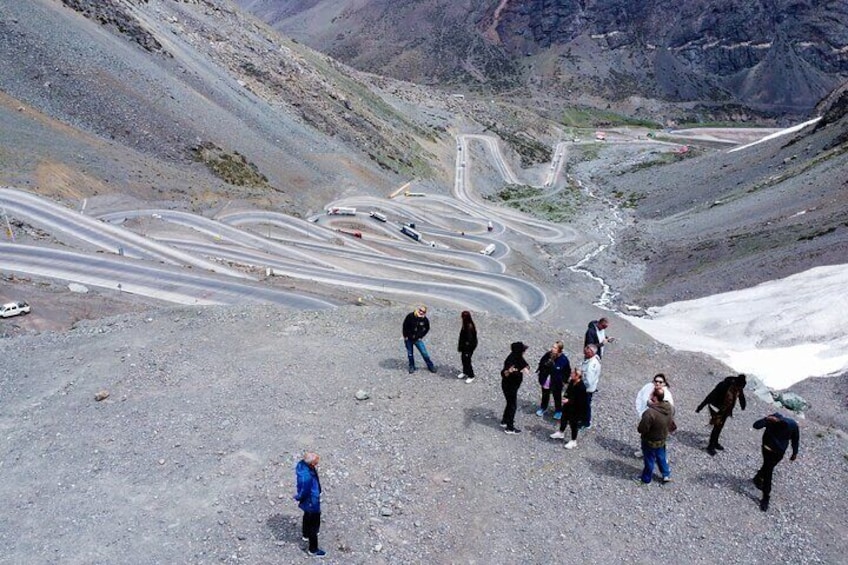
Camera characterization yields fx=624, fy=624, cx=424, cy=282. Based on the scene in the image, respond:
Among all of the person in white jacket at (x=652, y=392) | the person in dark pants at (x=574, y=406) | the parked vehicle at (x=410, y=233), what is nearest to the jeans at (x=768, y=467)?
the person in white jacket at (x=652, y=392)

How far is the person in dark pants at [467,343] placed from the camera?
15.6m

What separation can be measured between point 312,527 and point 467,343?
21.7 feet

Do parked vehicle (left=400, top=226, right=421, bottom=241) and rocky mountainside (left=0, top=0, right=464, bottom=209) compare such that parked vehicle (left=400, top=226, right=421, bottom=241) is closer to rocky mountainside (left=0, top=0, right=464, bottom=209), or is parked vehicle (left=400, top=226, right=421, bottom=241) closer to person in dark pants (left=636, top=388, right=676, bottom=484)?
rocky mountainside (left=0, top=0, right=464, bottom=209)

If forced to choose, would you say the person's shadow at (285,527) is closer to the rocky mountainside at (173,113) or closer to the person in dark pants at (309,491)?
the person in dark pants at (309,491)

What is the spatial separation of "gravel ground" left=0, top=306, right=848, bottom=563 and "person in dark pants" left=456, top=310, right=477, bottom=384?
422 mm

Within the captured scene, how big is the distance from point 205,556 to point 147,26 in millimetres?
76889

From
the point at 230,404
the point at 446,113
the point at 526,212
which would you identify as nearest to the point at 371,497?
the point at 230,404

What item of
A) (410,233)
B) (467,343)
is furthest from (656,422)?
(410,233)

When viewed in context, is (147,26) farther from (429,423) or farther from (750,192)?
(429,423)

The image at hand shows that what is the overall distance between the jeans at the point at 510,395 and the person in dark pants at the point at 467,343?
2.00 m

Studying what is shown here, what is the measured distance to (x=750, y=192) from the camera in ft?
208

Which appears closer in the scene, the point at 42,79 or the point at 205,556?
the point at 205,556

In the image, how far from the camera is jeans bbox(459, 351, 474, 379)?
1625 centimetres

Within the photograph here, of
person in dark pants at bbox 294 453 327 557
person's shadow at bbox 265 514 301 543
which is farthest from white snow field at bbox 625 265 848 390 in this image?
person in dark pants at bbox 294 453 327 557
